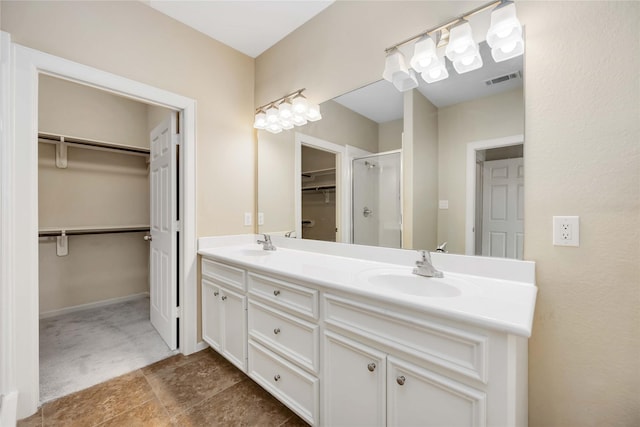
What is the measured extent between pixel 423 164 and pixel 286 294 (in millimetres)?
1014

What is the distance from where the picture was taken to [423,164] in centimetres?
147

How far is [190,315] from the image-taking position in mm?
2076

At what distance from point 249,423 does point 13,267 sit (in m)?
1.48

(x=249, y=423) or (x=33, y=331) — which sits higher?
(x=33, y=331)

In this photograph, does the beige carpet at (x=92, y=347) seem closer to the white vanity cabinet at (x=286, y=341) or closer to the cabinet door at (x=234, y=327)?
the cabinet door at (x=234, y=327)

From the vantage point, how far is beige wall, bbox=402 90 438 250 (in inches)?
56.6

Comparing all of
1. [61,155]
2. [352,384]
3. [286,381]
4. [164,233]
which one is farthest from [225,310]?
[61,155]

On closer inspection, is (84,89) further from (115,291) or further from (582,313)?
(582,313)

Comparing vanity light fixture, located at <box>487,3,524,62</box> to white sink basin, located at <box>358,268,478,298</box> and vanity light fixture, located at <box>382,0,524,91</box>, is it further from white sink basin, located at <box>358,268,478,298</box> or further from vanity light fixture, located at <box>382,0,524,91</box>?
white sink basin, located at <box>358,268,478,298</box>

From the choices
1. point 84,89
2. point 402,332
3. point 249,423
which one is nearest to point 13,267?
point 249,423

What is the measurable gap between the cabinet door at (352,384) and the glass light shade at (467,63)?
1.34 metres

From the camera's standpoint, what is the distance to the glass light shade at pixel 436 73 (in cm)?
134

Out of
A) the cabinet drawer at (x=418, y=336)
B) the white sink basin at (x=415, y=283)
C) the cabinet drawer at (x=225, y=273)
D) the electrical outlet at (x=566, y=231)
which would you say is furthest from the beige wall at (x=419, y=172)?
the cabinet drawer at (x=225, y=273)

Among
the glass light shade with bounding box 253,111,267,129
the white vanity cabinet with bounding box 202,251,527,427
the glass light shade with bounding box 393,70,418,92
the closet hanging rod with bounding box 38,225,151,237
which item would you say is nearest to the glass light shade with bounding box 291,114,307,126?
the glass light shade with bounding box 253,111,267,129
